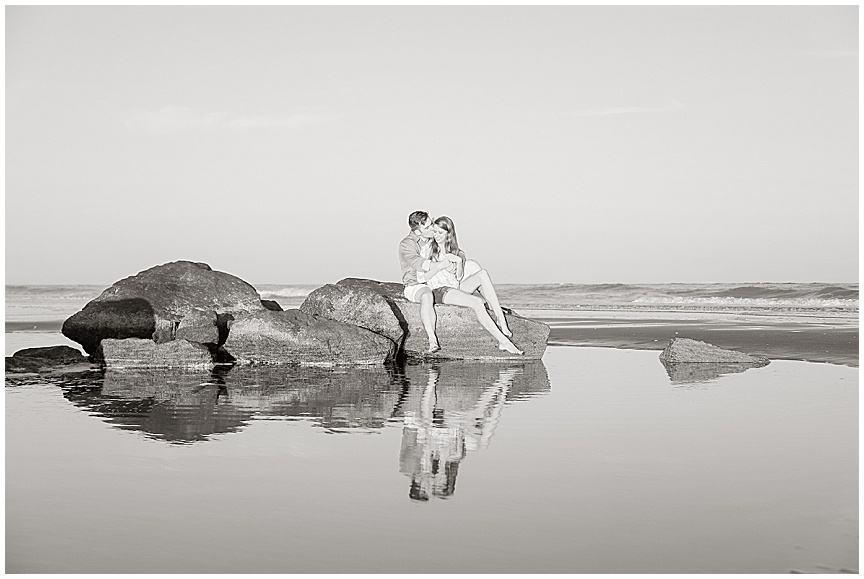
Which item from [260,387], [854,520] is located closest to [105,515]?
[854,520]

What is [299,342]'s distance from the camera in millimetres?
10969

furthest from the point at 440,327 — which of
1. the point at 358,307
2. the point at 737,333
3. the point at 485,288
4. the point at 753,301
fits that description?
the point at 753,301

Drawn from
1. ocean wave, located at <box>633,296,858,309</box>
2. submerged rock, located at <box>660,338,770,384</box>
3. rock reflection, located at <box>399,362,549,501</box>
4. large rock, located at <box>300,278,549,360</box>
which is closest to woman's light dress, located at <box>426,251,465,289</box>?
large rock, located at <box>300,278,549,360</box>

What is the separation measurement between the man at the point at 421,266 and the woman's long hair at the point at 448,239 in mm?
111

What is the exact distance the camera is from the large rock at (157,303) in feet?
39.3

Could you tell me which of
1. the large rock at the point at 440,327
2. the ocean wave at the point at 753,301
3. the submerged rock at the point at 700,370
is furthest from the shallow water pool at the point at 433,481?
the ocean wave at the point at 753,301

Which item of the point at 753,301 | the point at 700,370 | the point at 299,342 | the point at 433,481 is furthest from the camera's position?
the point at 753,301

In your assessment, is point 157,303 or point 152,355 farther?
point 157,303

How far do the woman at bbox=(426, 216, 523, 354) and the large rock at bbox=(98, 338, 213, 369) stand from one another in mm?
3026

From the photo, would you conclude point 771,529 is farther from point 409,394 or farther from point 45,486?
point 409,394

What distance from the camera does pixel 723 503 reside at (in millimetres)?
4359

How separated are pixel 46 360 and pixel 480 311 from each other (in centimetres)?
507

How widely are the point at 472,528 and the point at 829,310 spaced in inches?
853

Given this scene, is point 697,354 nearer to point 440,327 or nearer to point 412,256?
point 440,327
